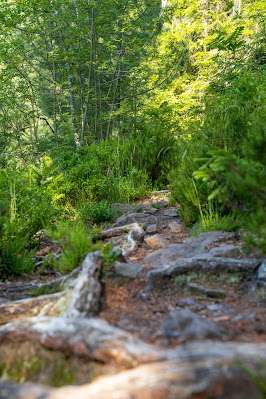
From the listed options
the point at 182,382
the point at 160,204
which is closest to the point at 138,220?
the point at 160,204

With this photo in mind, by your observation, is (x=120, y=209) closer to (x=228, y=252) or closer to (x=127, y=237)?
(x=127, y=237)

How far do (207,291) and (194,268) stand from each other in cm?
24

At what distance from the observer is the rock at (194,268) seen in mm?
2268

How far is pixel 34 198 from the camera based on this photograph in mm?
4133

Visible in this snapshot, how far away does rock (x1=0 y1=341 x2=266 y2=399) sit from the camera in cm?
98

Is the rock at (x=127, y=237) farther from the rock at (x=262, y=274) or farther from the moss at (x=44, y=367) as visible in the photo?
the moss at (x=44, y=367)

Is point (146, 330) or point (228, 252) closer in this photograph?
point (146, 330)

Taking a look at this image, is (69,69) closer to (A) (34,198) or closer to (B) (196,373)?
(A) (34,198)

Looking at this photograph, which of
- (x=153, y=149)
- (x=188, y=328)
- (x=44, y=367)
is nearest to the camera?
(x=44, y=367)

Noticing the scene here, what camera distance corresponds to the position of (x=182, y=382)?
1.02 m

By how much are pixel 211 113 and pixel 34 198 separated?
2.81 meters

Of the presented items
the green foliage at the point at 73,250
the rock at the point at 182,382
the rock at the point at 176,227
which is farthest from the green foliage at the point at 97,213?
the rock at the point at 182,382

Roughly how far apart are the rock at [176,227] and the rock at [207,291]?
2.03 m

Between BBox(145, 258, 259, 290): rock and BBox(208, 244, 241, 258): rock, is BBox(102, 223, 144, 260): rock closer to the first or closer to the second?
BBox(145, 258, 259, 290): rock
